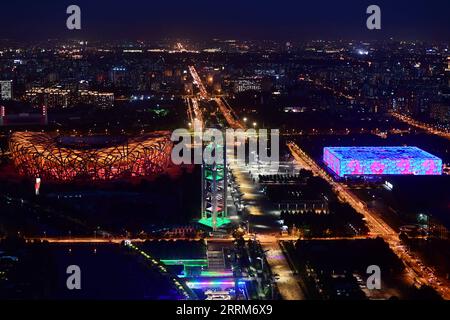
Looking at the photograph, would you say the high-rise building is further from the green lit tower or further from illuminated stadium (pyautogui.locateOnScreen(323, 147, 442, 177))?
the green lit tower

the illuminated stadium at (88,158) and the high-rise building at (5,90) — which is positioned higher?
the high-rise building at (5,90)

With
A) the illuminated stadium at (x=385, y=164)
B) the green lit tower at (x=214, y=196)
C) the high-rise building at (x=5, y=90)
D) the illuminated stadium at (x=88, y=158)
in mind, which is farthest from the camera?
the high-rise building at (x=5, y=90)

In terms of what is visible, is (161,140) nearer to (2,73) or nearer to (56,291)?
(56,291)

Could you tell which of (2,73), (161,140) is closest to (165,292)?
(161,140)

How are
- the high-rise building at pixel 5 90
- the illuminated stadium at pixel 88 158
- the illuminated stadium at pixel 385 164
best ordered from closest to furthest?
1. the illuminated stadium at pixel 88 158
2. the illuminated stadium at pixel 385 164
3. the high-rise building at pixel 5 90

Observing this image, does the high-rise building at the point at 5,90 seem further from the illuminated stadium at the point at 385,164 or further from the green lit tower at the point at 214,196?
the green lit tower at the point at 214,196

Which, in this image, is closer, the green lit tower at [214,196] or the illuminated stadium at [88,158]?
the green lit tower at [214,196]

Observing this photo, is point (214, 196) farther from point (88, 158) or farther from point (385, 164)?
point (385, 164)

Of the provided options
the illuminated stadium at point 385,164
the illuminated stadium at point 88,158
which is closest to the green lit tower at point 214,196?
the illuminated stadium at point 88,158
